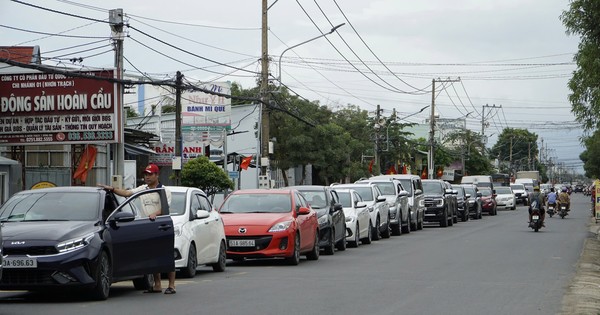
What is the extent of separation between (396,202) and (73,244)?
2387cm

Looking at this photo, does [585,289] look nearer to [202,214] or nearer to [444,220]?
[202,214]

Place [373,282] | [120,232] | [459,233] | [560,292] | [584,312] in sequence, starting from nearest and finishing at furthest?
[584,312], [120,232], [560,292], [373,282], [459,233]

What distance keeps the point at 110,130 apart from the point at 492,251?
13.6 metres

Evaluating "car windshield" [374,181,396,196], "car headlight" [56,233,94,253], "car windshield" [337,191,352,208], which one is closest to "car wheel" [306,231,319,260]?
"car windshield" [337,191,352,208]

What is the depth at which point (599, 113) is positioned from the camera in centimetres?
2530

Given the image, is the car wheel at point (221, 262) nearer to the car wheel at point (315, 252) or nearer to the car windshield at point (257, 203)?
the car windshield at point (257, 203)

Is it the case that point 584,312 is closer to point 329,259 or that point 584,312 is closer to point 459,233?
point 329,259

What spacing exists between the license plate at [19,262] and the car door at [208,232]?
18.6 feet

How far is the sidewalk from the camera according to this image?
13.5 m

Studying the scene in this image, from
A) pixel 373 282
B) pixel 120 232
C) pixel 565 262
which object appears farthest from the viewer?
pixel 565 262

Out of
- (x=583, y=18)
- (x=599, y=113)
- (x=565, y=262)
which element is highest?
(x=583, y=18)

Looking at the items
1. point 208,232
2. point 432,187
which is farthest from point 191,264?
point 432,187

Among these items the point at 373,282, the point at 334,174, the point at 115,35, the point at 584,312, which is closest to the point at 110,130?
the point at 115,35

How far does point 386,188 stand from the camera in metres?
37.2
